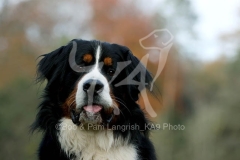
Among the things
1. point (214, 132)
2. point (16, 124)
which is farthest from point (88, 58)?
point (214, 132)

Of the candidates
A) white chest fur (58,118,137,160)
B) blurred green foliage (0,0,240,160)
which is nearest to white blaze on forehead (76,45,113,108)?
white chest fur (58,118,137,160)

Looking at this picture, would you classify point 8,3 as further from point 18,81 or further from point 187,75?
point 187,75

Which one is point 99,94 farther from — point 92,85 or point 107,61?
point 107,61

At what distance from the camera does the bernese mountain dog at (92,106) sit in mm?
5469

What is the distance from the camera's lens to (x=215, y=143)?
21.9 meters

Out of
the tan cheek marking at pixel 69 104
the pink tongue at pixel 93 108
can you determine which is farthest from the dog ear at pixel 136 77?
the tan cheek marking at pixel 69 104

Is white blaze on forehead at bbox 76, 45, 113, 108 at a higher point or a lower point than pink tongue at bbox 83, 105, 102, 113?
higher

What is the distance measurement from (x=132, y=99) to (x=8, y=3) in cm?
2111

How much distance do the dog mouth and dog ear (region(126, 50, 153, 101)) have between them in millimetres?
517

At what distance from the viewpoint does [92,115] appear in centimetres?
544

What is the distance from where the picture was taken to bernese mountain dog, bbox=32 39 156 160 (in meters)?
5.47

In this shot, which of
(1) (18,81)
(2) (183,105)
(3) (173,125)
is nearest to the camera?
(1) (18,81)

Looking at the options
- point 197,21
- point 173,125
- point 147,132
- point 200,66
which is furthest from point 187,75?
point 147,132

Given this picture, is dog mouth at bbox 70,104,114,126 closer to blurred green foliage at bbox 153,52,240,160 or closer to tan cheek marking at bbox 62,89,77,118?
tan cheek marking at bbox 62,89,77,118
